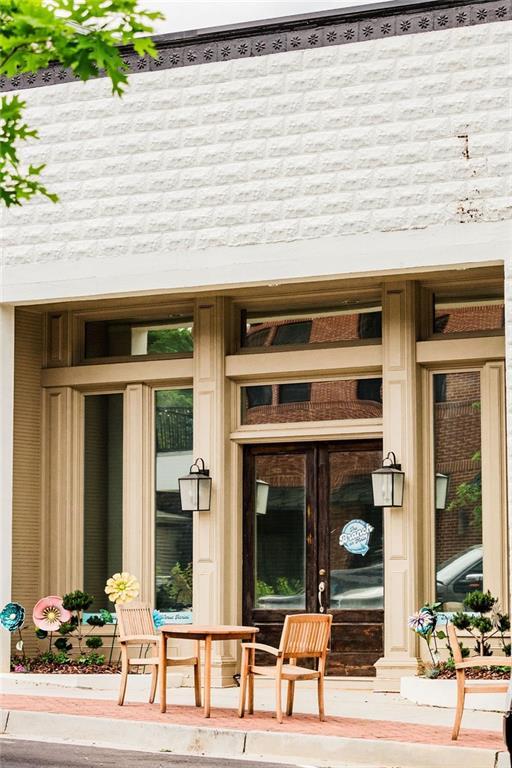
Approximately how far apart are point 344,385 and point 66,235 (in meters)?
3.58

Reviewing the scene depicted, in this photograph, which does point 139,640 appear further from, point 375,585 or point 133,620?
point 375,585

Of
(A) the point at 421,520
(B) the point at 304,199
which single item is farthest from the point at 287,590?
(B) the point at 304,199

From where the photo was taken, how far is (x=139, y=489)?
17453mm

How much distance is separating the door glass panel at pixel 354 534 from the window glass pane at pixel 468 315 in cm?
165

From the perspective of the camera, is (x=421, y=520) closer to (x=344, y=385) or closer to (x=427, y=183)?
(x=344, y=385)

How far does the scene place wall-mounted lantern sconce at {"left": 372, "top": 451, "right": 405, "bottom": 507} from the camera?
15.8 m

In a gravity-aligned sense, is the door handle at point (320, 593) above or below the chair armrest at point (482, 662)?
above

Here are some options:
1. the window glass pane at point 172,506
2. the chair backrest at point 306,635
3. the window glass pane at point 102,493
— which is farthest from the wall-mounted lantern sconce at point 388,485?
the window glass pane at point 102,493

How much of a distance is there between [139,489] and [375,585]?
3145 millimetres

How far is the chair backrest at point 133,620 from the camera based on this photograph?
14.1 metres

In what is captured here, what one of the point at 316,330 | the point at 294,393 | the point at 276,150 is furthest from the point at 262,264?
the point at 294,393

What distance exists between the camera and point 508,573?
15.4 m

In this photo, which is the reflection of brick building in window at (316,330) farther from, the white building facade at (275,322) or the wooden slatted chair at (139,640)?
the wooden slatted chair at (139,640)

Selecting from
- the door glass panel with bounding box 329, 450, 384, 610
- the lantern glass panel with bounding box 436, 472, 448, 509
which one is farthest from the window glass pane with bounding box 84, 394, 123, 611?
the lantern glass panel with bounding box 436, 472, 448, 509
